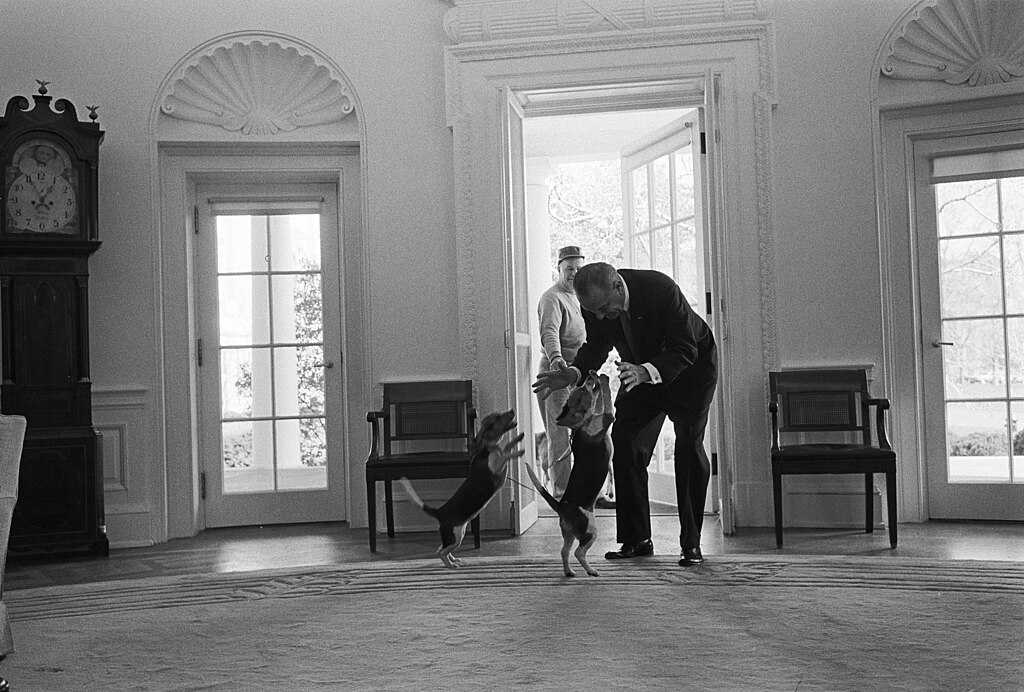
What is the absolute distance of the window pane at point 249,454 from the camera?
6074 mm

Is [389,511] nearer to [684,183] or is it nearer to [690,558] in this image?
[690,558]

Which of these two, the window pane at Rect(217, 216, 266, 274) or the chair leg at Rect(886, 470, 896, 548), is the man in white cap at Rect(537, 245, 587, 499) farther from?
the window pane at Rect(217, 216, 266, 274)

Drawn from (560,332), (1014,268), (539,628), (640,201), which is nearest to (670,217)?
(640,201)

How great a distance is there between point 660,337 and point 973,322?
91.6 inches

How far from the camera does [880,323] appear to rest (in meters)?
5.49

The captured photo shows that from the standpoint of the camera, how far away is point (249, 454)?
6.08 meters

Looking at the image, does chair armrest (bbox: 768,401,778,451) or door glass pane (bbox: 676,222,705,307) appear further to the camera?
door glass pane (bbox: 676,222,705,307)

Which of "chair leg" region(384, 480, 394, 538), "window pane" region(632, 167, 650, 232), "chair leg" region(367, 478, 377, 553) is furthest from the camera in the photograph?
"window pane" region(632, 167, 650, 232)

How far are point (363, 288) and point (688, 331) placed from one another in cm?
234

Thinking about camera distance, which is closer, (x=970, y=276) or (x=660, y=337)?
(x=660, y=337)

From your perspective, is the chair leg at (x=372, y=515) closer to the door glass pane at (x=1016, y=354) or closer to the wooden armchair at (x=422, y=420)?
the wooden armchair at (x=422, y=420)

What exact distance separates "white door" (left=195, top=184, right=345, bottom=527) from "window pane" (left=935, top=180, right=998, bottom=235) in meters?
3.45

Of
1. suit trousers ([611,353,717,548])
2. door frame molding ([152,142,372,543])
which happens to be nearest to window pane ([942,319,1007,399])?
suit trousers ([611,353,717,548])

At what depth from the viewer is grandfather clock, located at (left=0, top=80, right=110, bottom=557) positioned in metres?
5.15
